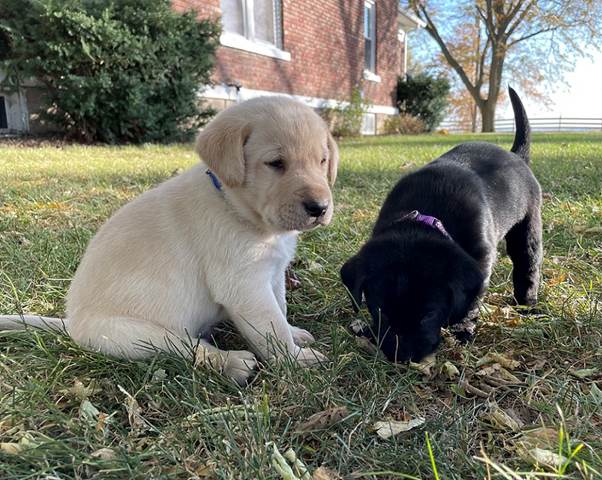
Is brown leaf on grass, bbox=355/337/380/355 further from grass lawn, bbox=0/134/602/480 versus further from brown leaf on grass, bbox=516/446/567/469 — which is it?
brown leaf on grass, bbox=516/446/567/469

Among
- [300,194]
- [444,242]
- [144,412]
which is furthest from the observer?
[444,242]

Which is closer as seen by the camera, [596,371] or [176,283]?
[596,371]

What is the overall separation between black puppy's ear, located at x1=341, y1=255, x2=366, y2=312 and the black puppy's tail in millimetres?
2006

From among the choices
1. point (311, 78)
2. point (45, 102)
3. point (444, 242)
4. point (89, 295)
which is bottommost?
point (89, 295)

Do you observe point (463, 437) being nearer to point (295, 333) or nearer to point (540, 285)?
point (295, 333)

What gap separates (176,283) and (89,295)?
1.27ft

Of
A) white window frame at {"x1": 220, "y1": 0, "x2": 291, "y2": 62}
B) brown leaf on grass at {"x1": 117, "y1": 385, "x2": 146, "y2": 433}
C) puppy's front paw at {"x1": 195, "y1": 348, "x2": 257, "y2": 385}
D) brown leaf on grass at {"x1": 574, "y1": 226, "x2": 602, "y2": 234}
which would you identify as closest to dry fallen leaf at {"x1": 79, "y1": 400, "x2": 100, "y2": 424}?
brown leaf on grass at {"x1": 117, "y1": 385, "x2": 146, "y2": 433}

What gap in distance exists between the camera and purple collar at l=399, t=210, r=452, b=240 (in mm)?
2482

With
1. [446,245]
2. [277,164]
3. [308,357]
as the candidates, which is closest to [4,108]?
[277,164]

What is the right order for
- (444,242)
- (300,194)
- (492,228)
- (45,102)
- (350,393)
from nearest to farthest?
→ 1. (350,393)
2. (300,194)
3. (444,242)
4. (492,228)
5. (45,102)

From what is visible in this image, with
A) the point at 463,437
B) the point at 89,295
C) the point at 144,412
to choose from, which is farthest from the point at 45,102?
the point at 463,437

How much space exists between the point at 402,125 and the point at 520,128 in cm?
1971

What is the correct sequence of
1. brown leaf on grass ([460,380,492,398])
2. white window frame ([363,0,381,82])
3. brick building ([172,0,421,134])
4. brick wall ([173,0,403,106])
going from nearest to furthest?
brown leaf on grass ([460,380,492,398]), brick building ([172,0,421,134]), brick wall ([173,0,403,106]), white window frame ([363,0,381,82])

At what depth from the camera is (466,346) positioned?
2305 millimetres
